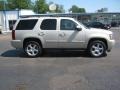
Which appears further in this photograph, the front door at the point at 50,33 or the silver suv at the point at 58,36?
the front door at the point at 50,33

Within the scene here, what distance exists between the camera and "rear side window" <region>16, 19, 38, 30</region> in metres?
13.9

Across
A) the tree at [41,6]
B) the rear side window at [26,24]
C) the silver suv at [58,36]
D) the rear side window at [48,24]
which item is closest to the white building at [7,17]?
the tree at [41,6]

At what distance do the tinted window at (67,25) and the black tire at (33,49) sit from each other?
1366 millimetres

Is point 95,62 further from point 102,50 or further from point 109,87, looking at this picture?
point 109,87

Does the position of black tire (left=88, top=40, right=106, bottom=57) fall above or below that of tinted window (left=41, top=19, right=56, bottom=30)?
below

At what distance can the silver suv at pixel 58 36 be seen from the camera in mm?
13375

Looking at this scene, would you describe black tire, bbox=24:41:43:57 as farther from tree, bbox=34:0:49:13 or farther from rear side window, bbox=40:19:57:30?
tree, bbox=34:0:49:13

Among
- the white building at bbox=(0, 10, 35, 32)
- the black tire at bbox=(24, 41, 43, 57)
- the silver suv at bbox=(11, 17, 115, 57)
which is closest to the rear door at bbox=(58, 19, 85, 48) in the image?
the silver suv at bbox=(11, 17, 115, 57)

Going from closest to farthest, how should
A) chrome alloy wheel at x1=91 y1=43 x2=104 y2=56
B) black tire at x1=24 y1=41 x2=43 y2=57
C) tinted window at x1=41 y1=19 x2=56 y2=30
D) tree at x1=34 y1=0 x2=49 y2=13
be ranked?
1. chrome alloy wheel at x1=91 y1=43 x2=104 y2=56
2. tinted window at x1=41 y1=19 x2=56 y2=30
3. black tire at x1=24 y1=41 x2=43 y2=57
4. tree at x1=34 y1=0 x2=49 y2=13

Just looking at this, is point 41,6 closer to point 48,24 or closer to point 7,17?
point 7,17

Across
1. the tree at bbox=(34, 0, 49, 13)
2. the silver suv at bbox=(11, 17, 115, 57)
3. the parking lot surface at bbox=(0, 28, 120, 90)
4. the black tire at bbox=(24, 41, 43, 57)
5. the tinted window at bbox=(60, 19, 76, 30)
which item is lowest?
the parking lot surface at bbox=(0, 28, 120, 90)

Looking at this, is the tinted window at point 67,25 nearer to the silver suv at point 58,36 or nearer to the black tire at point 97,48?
the silver suv at point 58,36

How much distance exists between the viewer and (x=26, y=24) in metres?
14.0

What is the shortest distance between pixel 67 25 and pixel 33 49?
6.23 ft
